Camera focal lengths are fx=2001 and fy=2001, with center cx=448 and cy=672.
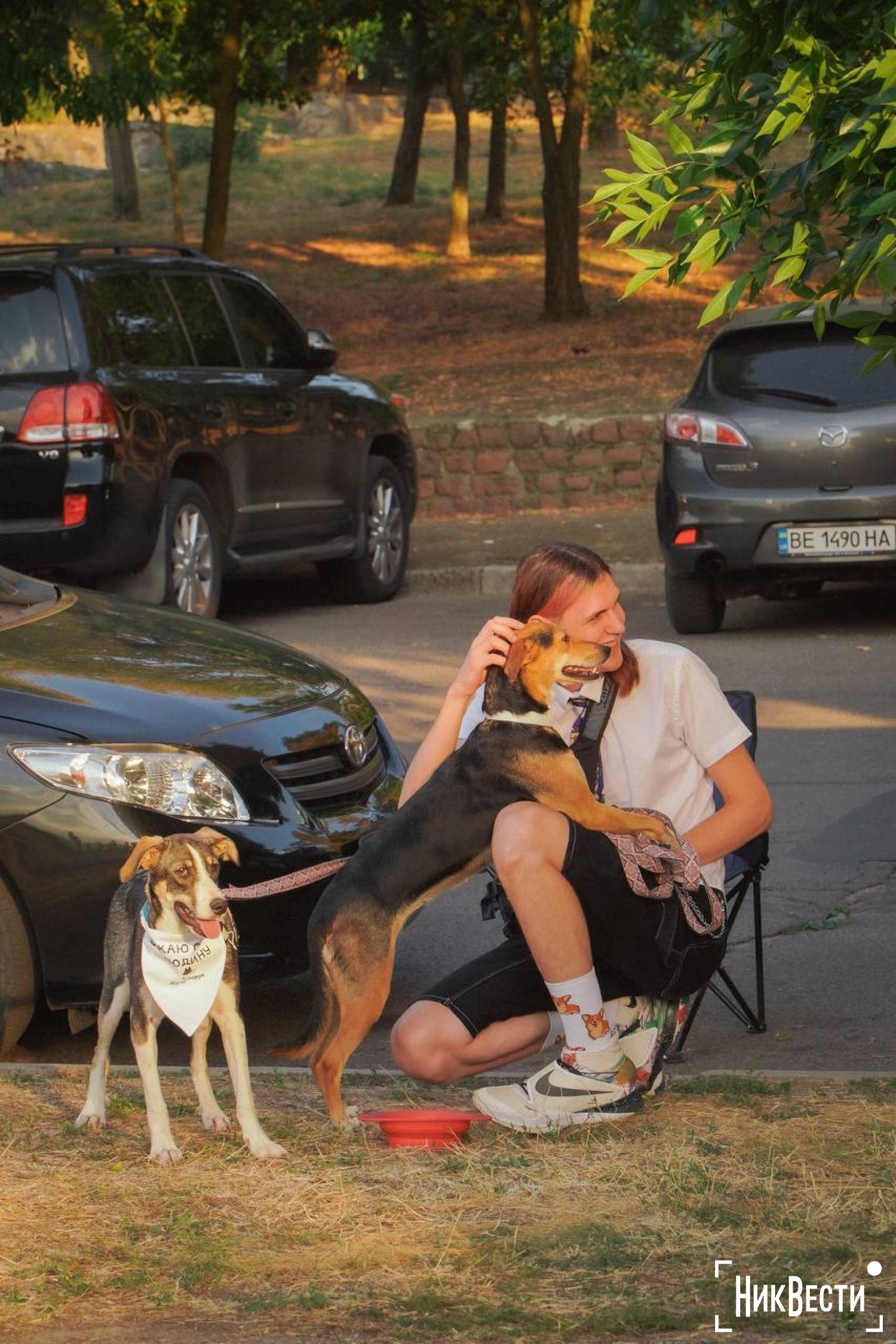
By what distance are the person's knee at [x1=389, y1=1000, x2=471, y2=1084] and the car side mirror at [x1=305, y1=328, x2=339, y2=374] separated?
8046mm

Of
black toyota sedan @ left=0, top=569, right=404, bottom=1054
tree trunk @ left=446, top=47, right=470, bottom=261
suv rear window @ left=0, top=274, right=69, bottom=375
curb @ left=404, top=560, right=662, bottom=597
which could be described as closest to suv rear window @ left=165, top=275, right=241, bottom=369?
suv rear window @ left=0, top=274, right=69, bottom=375

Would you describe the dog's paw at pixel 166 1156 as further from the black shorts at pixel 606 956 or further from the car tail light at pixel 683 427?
the car tail light at pixel 683 427

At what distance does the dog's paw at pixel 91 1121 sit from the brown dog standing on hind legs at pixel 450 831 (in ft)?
1.79

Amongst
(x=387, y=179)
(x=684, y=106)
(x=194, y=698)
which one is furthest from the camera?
(x=387, y=179)

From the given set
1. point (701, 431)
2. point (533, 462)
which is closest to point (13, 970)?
point (701, 431)

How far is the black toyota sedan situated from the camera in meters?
4.93

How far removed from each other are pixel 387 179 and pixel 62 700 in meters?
39.2

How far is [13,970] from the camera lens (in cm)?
495

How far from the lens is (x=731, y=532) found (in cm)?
1053

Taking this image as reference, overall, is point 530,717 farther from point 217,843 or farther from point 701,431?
point 701,431

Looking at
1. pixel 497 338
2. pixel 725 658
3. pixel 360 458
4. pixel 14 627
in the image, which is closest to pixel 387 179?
pixel 497 338

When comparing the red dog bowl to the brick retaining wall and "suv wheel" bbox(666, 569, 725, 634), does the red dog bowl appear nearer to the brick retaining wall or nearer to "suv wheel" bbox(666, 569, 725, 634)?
"suv wheel" bbox(666, 569, 725, 634)

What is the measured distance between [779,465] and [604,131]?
3109 cm

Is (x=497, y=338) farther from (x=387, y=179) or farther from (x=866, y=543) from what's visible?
(x=387, y=179)
